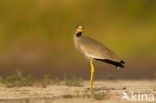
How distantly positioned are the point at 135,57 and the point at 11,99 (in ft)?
32.2

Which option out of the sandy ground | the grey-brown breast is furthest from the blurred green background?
the grey-brown breast

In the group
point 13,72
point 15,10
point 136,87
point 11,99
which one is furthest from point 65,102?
point 15,10

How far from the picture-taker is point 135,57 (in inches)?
1017

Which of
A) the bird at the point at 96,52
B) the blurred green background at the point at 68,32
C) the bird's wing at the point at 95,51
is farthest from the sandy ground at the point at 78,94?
the blurred green background at the point at 68,32

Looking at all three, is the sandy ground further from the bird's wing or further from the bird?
the bird's wing

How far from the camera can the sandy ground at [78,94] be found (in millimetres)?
16159

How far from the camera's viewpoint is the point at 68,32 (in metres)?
27.1

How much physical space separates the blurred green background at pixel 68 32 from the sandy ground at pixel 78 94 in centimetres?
554

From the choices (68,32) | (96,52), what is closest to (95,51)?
(96,52)

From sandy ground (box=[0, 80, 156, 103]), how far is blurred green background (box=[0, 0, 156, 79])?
218 inches

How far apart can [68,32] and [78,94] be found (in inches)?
410

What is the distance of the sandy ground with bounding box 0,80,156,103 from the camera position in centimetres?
1616

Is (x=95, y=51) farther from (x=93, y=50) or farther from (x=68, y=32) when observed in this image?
(x=68, y=32)

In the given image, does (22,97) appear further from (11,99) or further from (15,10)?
(15,10)
